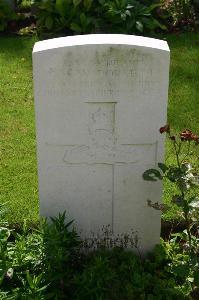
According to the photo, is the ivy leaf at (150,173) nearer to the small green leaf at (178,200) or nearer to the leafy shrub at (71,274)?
the small green leaf at (178,200)

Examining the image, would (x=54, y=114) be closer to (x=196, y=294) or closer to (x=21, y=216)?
(x=21, y=216)

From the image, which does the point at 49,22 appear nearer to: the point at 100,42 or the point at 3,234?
the point at 100,42

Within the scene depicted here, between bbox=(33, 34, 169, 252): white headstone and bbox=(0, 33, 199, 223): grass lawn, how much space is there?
21.9 inches

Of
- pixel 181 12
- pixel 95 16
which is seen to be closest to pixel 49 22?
pixel 95 16

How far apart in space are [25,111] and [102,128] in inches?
96.1

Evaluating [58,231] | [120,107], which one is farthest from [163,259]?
[120,107]

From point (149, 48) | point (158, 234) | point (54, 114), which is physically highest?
point (149, 48)

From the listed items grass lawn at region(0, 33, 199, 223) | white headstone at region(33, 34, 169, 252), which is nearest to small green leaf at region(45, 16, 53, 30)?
grass lawn at region(0, 33, 199, 223)

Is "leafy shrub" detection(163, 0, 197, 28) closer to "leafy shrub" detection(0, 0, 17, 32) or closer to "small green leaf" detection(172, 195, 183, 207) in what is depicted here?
"leafy shrub" detection(0, 0, 17, 32)

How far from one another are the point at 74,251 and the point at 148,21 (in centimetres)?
444

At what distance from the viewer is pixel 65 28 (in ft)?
24.8

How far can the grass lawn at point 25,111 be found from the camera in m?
4.49

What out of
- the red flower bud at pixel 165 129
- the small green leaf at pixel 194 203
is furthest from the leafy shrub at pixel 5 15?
the small green leaf at pixel 194 203

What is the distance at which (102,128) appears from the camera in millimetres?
3484
